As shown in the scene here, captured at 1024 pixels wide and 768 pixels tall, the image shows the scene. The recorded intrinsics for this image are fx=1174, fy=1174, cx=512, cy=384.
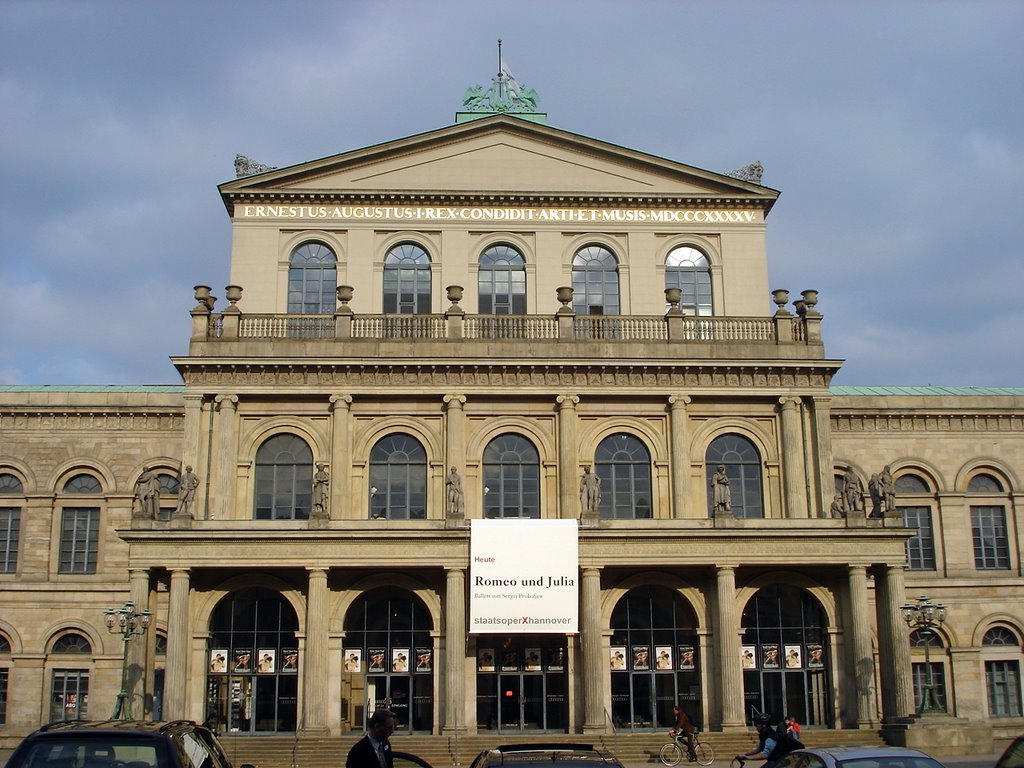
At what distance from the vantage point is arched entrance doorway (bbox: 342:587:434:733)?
36531 mm

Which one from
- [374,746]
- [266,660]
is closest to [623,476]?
[266,660]

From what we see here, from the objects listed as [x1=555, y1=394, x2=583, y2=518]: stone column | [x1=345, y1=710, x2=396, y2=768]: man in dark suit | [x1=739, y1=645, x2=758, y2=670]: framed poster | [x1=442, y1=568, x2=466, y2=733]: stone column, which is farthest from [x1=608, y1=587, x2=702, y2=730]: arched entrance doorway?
[x1=345, y1=710, x2=396, y2=768]: man in dark suit

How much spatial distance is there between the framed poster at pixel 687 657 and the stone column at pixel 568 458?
5439 millimetres

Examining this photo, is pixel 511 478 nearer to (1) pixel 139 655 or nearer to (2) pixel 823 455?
(2) pixel 823 455

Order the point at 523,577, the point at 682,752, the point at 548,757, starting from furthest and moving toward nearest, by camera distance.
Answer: the point at 523,577 < the point at 682,752 < the point at 548,757

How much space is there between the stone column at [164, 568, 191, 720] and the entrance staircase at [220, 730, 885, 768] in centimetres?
167

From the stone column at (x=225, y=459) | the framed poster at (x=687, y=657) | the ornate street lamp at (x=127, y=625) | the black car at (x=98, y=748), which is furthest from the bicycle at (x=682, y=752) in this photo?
the black car at (x=98, y=748)

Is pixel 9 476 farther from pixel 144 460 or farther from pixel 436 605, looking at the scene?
pixel 436 605

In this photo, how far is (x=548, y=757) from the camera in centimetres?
1173

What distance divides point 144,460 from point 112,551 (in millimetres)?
3484

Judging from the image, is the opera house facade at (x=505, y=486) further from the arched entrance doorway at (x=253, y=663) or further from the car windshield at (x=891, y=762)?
the car windshield at (x=891, y=762)

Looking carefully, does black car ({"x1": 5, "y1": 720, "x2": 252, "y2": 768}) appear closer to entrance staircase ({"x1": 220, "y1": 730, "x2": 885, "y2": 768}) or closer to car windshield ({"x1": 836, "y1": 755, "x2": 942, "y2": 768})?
car windshield ({"x1": 836, "y1": 755, "x2": 942, "y2": 768})

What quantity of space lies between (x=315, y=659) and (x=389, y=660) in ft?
11.6

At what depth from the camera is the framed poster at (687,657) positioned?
3731cm
